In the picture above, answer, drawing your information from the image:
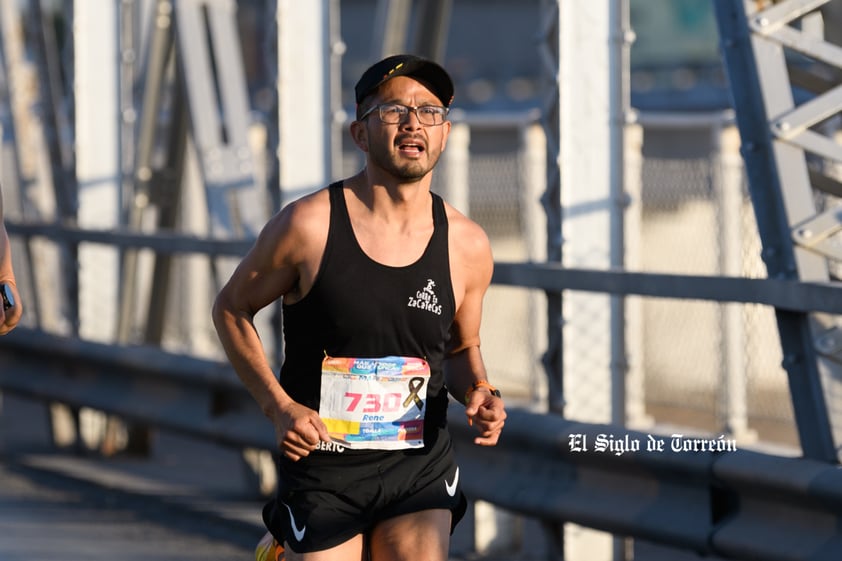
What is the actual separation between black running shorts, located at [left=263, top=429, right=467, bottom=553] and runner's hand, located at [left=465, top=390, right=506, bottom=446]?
222 millimetres

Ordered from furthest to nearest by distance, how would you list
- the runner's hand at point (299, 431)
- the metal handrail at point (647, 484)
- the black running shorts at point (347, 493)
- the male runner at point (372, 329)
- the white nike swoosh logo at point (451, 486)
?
the metal handrail at point (647, 484) < the white nike swoosh logo at point (451, 486) < the black running shorts at point (347, 493) < the male runner at point (372, 329) < the runner's hand at point (299, 431)

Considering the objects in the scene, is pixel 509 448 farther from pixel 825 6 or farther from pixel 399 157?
pixel 399 157

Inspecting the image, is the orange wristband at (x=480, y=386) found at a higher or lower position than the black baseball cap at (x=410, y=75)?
lower

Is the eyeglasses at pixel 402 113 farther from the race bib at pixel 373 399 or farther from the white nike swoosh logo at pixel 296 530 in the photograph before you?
the white nike swoosh logo at pixel 296 530

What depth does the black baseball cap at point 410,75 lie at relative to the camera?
4621mm

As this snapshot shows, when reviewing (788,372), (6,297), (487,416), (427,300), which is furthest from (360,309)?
(788,372)

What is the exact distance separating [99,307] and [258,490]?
8.88 feet

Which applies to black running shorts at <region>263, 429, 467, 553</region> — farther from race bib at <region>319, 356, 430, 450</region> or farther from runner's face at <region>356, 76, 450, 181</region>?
runner's face at <region>356, 76, 450, 181</region>

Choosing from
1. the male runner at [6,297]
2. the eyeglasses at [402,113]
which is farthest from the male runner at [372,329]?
the male runner at [6,297]

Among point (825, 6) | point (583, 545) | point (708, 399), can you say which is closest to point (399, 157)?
point (825, 6)

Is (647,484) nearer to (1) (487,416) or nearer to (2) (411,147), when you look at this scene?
(1) (487,416)

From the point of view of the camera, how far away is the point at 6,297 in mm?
5062

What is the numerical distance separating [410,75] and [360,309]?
24.2 inches

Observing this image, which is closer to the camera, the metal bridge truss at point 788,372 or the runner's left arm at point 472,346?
the runner's left arm at point 472,346
